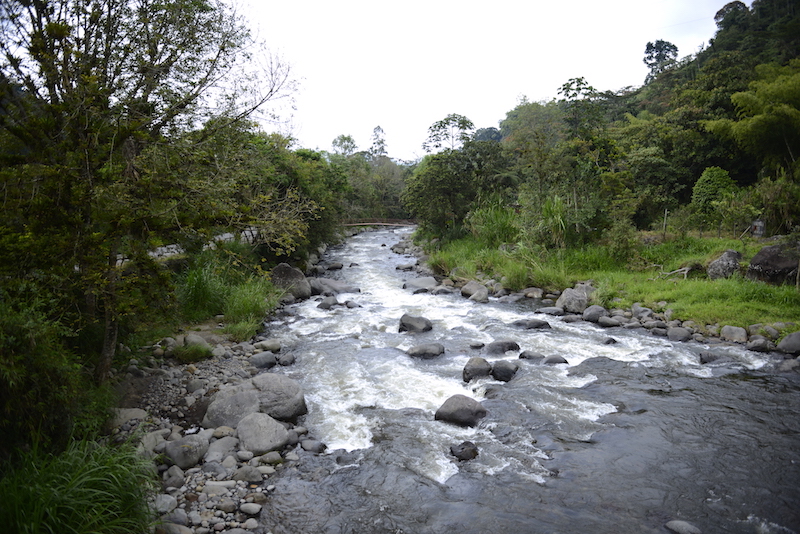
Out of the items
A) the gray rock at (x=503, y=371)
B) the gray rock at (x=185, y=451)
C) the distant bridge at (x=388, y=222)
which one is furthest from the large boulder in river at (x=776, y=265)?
the distant bridge at (x=388, y=222)

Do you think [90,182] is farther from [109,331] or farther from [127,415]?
[127,415]

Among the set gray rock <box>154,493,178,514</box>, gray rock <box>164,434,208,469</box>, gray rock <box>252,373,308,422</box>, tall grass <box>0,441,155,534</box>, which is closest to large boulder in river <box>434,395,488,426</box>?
gray rock <box>252,373,308,422</box>

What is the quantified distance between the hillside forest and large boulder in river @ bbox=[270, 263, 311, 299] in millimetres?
1028

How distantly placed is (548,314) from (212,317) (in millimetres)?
7617

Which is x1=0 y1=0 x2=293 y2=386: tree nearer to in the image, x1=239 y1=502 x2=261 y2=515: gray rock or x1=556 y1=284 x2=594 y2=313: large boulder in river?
x1=239 y1=502 x2=261 y2=515: gray rock

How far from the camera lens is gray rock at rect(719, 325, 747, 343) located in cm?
808

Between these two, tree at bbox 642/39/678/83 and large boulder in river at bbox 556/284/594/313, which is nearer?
large boulder in river at bbox 556/284/594/313

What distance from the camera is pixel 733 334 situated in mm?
8195

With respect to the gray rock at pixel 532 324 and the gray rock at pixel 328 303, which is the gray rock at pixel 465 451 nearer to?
the gray rock at pixel 532 324

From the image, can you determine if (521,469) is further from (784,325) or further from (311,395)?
(784,325)

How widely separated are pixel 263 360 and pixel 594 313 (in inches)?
279

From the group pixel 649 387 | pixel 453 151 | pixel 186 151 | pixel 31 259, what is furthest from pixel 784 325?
pixel 453 151

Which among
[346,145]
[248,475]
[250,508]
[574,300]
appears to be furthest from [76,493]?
[346,145]

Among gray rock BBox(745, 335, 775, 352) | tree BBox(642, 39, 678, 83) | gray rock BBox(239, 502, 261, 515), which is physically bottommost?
gray rock BBox(745, 335, 775, 352)
